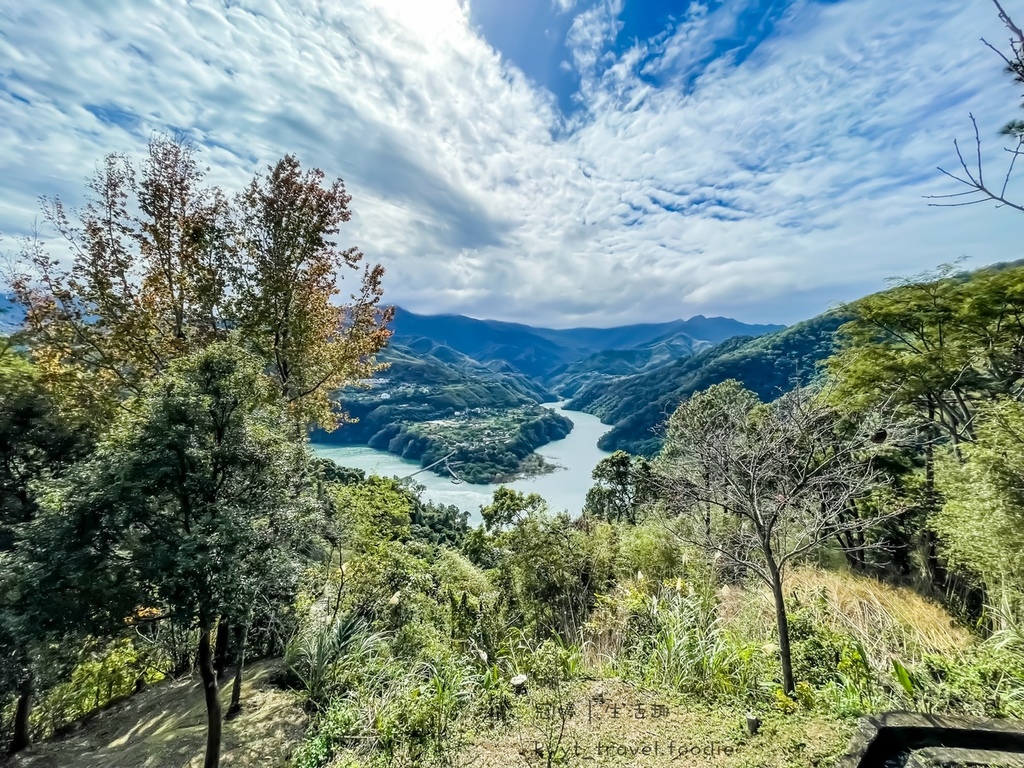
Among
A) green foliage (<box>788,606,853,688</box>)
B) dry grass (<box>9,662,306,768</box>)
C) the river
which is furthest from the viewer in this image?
the river

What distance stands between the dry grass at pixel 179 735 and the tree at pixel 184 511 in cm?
115

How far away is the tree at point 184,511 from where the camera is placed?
2.95m

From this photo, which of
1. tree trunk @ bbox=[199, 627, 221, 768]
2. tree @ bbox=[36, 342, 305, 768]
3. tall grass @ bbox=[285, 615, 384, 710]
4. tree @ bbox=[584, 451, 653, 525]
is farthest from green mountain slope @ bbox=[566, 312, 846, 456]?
tree @ bbox=[36, 342, 305, 768]

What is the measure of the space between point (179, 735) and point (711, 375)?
87.8 meters

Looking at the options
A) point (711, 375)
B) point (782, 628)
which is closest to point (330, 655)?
point (782, 628)

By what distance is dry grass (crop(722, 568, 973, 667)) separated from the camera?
4.34 meters

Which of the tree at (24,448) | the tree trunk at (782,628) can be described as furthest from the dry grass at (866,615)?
the tree at (24,448)

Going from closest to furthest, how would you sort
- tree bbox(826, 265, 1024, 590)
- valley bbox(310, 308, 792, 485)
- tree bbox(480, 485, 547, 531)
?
tree bbox(826, 265, 1024, 590) < tree bbox(480, 485, 547, 531) < valley bbox(310, 308, 792, 485)

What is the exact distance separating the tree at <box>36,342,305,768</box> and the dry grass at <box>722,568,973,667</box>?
5.54 m

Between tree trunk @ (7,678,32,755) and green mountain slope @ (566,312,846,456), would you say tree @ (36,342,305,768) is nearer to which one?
tree trunk @ (7,678,32,755)

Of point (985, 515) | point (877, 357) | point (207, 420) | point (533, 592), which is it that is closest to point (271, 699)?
point (207, 420)

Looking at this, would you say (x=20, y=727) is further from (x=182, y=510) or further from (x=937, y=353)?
(x=937, y=353)

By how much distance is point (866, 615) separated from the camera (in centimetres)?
491

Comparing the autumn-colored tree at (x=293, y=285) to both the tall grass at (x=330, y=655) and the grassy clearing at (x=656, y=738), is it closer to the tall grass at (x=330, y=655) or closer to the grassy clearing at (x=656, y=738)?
the tall grass at (x=330, y=655)
